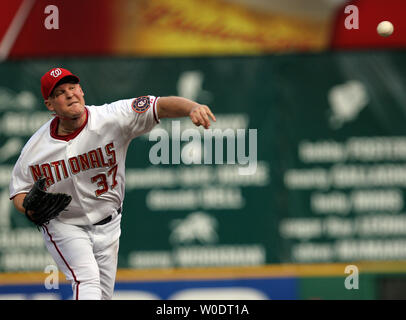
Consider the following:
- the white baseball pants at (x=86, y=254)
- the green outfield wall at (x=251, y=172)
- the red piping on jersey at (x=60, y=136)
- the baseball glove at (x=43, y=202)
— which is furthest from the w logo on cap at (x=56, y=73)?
the green outfield wall at (x=251, y=172)

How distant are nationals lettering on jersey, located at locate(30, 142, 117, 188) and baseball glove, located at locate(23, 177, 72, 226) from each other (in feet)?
0.51

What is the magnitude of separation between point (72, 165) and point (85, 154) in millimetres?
111

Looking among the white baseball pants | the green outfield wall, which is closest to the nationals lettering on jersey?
the white baseball pants

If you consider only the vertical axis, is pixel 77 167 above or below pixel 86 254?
above

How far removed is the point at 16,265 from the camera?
7.47m

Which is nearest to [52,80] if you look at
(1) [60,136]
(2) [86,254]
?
(1) [60,136]

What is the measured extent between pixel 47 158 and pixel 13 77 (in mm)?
2713

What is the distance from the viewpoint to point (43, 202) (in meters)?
4.86

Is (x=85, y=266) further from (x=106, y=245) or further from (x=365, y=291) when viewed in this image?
(x=365, y=291)

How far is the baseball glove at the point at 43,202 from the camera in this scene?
4.84m

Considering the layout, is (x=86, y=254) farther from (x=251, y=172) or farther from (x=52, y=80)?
(x=251, y=172)
